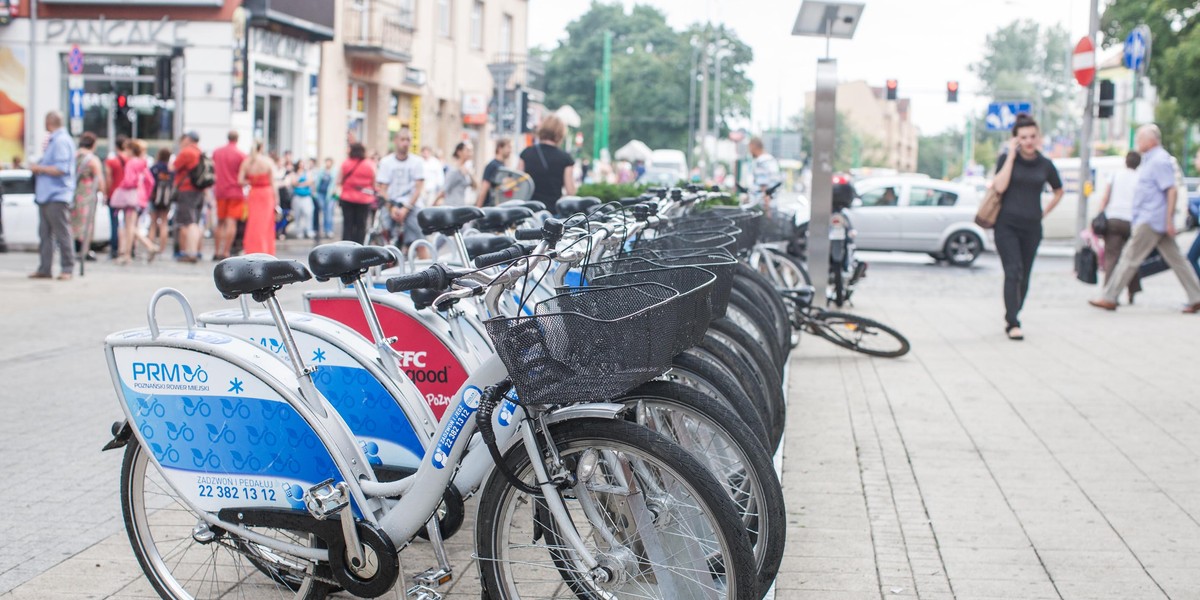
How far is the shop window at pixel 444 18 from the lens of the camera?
1516 inches

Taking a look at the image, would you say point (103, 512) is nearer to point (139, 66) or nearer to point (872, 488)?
point (872, 488)

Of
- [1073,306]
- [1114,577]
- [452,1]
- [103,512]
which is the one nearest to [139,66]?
[452,1]

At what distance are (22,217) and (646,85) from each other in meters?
61.8

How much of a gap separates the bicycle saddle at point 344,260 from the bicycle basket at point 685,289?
23.9 inches

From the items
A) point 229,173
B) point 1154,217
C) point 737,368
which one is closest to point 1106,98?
point 1154,217

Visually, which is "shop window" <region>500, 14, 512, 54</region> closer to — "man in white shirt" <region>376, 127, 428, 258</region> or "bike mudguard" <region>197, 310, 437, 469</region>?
"man in white shirt" <region>376, 127, 428, 258</region>

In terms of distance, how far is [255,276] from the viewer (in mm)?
3506

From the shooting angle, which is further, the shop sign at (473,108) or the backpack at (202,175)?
the shop sign at (473,108)

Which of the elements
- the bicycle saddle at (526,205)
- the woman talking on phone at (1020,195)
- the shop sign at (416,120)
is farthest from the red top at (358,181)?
the shop sign at (416,120)

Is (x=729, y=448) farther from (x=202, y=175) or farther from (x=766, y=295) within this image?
(x=202, y=175)

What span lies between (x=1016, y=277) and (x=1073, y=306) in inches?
150

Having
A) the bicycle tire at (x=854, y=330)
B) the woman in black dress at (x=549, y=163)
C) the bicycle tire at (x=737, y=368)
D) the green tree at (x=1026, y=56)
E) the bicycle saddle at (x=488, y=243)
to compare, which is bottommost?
the bicycle tire at (x=854, y=330)

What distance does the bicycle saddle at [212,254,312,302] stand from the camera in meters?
3.51

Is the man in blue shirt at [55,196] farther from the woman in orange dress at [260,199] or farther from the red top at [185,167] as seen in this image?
the red top at [185,167]
